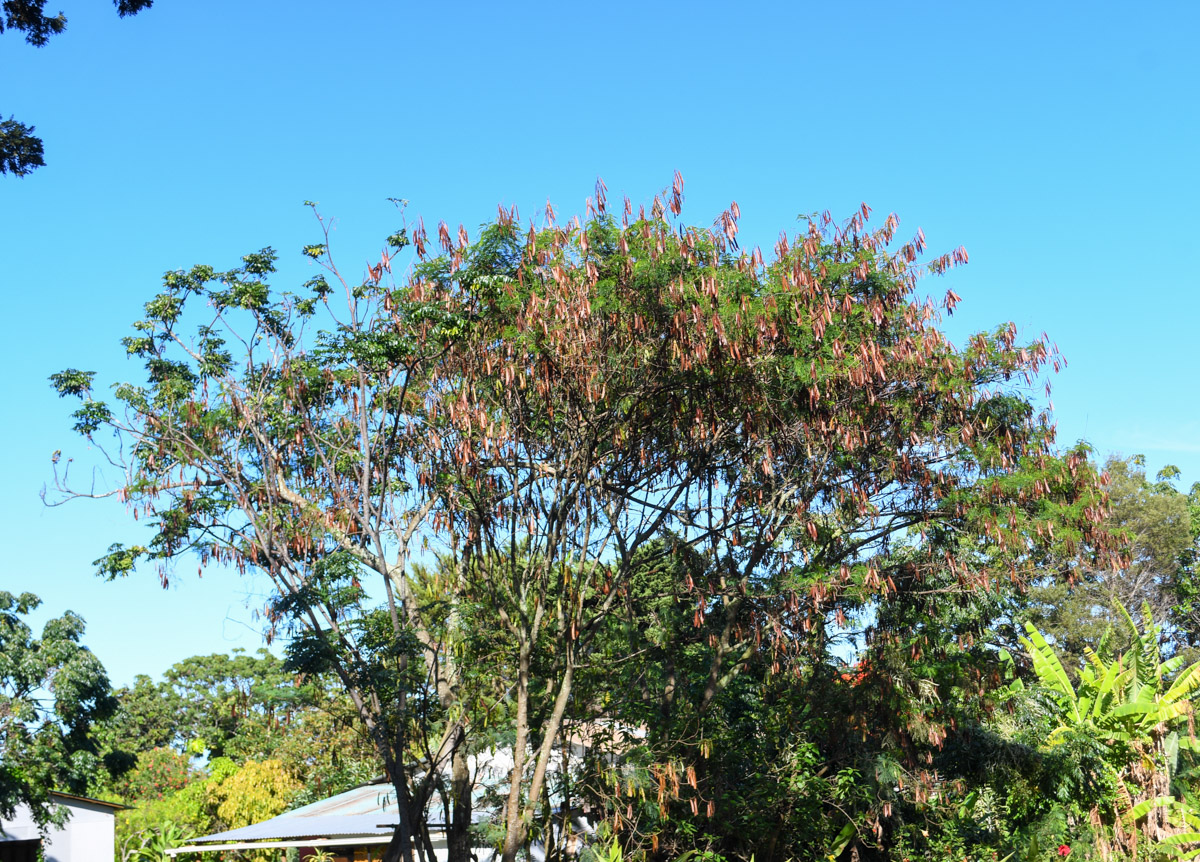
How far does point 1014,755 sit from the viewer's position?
56.1 feet

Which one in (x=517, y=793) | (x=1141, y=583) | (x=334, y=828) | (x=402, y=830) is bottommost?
(x=334, y=828)

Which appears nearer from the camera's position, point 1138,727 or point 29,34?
point 29,34

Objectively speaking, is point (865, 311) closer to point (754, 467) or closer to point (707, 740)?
point (754, 467)

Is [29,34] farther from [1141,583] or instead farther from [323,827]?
[1141,583]

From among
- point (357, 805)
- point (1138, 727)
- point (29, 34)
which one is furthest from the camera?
point (357, 805)

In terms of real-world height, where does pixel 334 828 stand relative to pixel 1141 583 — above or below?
below

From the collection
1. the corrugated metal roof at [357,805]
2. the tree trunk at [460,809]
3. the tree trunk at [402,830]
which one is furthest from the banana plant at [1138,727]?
the corrugated metal roof at [357,805]

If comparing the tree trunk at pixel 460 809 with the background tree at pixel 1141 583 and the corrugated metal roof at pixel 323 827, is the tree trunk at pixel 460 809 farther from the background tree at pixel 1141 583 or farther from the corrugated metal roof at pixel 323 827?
the background tree at pixel 1141 583

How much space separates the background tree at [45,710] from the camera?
16.5 metres

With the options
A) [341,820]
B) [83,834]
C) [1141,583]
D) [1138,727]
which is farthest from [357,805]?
[1141,583]

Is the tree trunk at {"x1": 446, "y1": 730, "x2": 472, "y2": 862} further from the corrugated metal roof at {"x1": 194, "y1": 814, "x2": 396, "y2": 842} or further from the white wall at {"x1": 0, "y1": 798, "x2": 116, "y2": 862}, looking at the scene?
the white wall at {"x1": 0, "y1": 798, "x2": 116, "y2": 862}

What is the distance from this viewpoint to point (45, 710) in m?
17.1

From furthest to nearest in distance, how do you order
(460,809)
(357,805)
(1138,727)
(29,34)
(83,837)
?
(83,837)
(357,805)
(1138,727)
(460,809)
(29,34)

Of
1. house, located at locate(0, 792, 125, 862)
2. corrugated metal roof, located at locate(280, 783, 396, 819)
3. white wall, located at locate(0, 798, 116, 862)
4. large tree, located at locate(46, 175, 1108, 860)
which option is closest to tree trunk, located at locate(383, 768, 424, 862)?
large tree, located at locate(46, 175, 1108, 860)
